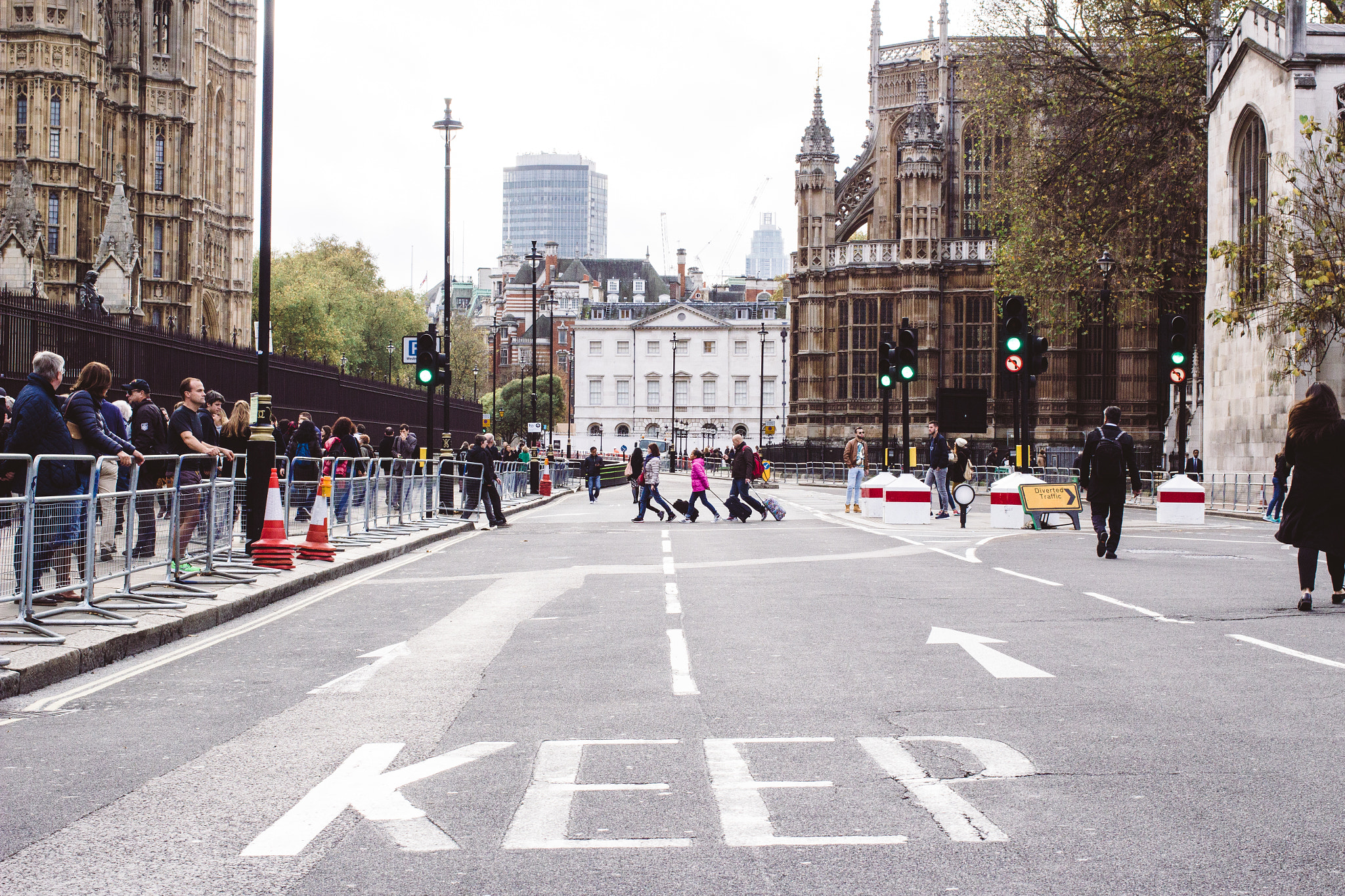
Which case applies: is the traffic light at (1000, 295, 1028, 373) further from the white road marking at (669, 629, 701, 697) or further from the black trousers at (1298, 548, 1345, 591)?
the white road marking at (669, 629, 701, 697)

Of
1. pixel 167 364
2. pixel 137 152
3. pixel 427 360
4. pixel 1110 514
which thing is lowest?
pixel 1110 514

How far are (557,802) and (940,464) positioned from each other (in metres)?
25.9

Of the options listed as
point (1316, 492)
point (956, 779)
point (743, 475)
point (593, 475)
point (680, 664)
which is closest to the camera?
point (956, 779)

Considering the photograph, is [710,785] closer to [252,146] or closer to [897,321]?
[897,321]

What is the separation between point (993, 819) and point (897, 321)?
60676 millimetres

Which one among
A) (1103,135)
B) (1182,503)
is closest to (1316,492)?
(1182,503)

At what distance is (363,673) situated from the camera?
874 centimetres

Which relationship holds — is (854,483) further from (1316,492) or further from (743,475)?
(1316,492)

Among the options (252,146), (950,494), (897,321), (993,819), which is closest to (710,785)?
(993,819)

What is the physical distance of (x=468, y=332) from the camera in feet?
391

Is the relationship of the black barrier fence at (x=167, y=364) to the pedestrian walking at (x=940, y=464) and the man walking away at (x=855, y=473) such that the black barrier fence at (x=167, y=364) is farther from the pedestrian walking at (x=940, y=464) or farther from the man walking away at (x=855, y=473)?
the pedestrian walking at (x=940, y=464)

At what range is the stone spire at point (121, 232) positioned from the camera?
173 feet

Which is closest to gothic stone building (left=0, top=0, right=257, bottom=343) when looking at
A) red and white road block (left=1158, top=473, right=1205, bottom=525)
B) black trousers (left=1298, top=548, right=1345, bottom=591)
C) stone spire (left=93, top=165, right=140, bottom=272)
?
stone spire (left=93, top=165, right=140, bottom=272)

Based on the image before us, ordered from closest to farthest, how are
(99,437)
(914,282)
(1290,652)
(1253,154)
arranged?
(1290,652)
(99,437)
(1253,154)
(914,282)
